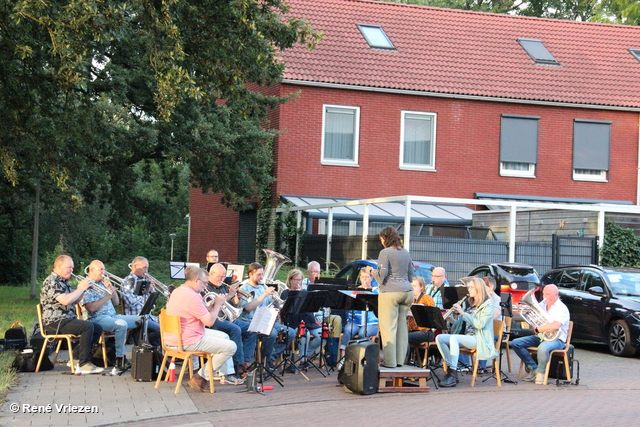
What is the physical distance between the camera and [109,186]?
1000 inches

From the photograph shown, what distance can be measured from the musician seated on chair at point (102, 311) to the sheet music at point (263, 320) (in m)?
1.95

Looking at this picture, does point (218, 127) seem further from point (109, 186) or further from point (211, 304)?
point (211, 304)

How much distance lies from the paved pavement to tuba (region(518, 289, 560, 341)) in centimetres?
72

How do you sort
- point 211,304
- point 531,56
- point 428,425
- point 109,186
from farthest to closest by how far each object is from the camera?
point 531,56 < point 109,186 < point 211,304 < point 428,425

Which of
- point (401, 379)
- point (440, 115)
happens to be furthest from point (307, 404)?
point (440, 115)

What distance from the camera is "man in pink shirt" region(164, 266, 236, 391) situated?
11234 millimetres

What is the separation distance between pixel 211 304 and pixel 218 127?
1065 centimetres

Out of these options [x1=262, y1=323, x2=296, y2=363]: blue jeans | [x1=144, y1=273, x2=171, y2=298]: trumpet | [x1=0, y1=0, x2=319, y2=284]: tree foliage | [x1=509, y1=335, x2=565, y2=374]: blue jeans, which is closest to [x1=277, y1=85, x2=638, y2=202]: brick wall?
[x1=0, y1=0, x2=319, y2=284]: tree foliage

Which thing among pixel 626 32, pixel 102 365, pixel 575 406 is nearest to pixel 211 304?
pixel 102 365

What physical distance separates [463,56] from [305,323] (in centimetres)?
1831

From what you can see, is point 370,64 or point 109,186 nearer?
point 109,186

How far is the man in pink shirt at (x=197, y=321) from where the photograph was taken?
11234 mm

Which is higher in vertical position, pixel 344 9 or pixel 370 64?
pixel 344 9

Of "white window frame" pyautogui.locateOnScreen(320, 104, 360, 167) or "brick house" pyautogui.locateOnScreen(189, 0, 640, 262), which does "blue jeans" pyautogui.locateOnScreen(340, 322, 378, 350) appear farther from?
"white window frame" pyautogui.locateOnScreen(320, 104, 360, 167)
